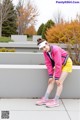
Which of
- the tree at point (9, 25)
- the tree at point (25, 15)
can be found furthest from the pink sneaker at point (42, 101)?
the tree at point (9, 25)

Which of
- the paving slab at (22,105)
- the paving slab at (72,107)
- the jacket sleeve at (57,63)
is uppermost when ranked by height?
the jacket sleeve at (57,63)

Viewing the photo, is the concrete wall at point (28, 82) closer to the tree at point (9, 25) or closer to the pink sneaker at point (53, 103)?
the pink sneaker at point (53, 103)

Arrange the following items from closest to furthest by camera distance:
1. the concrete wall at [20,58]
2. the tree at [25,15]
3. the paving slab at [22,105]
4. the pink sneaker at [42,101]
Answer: the paving slab at [22,105] < the pink sneaker at [42,101] < the concrete wall at [20,58] < the tree at [25,15]

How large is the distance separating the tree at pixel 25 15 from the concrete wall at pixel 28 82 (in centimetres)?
4231

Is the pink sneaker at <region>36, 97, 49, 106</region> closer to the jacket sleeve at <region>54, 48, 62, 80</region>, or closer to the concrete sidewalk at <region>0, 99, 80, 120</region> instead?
the concrete sidewalk at <region>0, 99, 80, 120</region>

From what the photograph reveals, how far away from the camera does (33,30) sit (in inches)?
2216

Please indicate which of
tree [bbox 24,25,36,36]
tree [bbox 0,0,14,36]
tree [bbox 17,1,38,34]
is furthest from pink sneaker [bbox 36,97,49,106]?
tree [bbox 24,25,36,36]

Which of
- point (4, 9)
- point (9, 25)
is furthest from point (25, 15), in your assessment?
point (4, 9)

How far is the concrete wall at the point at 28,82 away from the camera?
267 inches

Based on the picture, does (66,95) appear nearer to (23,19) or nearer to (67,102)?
(67,102)

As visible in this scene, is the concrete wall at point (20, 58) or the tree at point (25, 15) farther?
the tree at point (25, 15)

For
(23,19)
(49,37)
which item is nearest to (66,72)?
(49,37)

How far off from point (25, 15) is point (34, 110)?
43.7 meters

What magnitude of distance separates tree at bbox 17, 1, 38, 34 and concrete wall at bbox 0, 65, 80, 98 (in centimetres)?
4231
